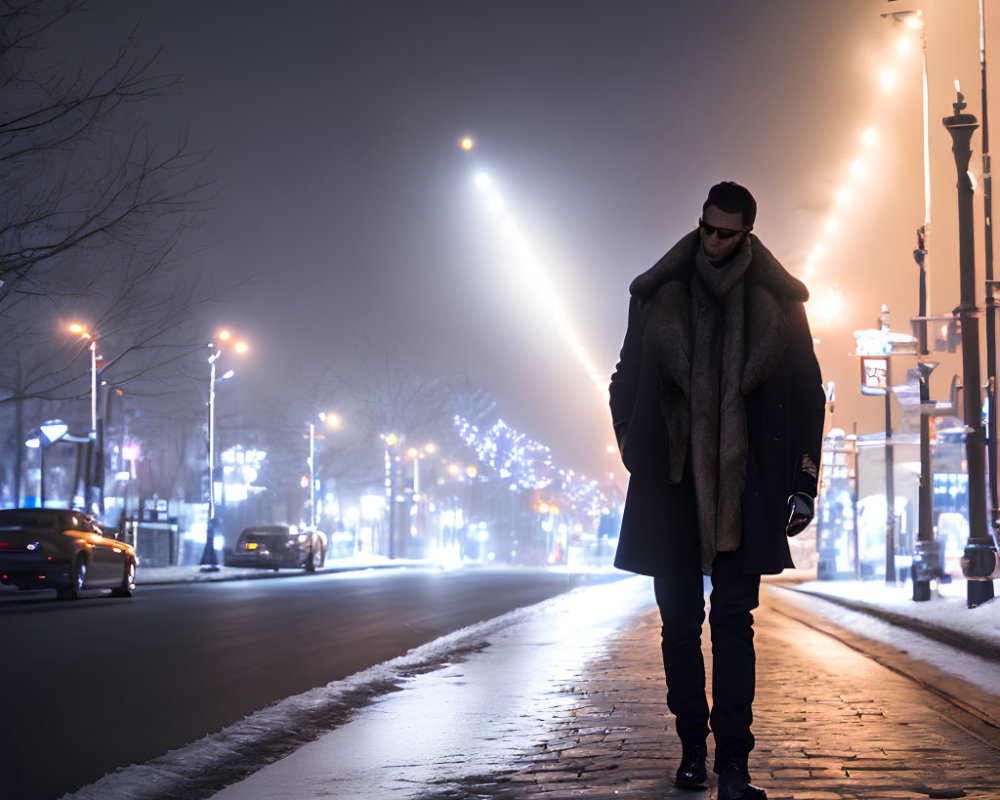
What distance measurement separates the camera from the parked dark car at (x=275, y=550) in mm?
44938

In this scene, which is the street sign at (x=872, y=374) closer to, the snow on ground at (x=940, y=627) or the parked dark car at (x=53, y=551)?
the snow on ground at (x=940, y=627)

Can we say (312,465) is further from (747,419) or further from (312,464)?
(747,419)

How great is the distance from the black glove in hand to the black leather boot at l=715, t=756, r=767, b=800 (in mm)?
852

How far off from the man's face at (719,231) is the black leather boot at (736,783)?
1884mm

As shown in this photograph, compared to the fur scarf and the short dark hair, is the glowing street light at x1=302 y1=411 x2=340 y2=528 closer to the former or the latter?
the fur scarf

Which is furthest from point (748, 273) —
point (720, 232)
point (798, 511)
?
point (798, 511)

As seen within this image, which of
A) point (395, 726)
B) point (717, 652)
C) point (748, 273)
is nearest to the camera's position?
point (717, 652)

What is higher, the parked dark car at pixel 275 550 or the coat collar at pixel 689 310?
the coat collar at pixel 689 310

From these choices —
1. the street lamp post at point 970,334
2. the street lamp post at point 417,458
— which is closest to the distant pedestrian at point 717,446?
the street lamp post at point 970,334

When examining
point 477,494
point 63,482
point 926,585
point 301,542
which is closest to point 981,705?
point 926,585

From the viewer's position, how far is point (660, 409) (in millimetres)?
5242

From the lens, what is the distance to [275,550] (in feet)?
148

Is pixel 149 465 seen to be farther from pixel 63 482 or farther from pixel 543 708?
pixel 543 708

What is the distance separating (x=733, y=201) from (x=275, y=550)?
41044 millimetres
